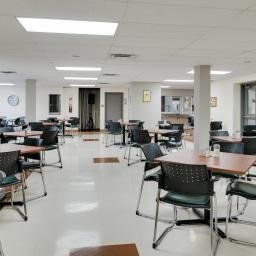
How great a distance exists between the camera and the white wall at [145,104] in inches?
482

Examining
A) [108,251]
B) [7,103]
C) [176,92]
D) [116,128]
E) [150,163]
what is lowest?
[108,251]

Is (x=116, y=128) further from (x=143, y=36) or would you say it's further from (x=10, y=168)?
(x=10, y=168)

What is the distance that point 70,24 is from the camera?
411cm

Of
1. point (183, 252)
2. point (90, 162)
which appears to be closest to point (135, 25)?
point (183, 252)

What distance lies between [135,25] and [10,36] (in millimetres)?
2228

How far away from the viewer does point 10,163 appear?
131 inches

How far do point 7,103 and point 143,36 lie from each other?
13543 millimetres

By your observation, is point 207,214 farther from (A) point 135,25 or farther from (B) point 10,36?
(B) point 10,36

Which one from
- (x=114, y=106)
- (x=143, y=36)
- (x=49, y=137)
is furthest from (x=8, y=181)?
(x=114, y=106)

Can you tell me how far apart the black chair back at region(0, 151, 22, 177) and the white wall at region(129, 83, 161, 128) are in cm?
900

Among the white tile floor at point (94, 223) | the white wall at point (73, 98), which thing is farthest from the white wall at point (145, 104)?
the white tile floor at point (94, 223)

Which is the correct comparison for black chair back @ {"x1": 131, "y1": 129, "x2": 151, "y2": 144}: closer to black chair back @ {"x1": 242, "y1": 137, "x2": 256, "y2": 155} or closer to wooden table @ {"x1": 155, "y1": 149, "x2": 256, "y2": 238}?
black chair back @ {"x1": 242, "y1": 137, "x2": 256, "y2": 155}

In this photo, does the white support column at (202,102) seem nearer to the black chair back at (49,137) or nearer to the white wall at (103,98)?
the black chair back at (49,137)

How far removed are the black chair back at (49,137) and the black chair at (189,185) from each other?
4013mm
